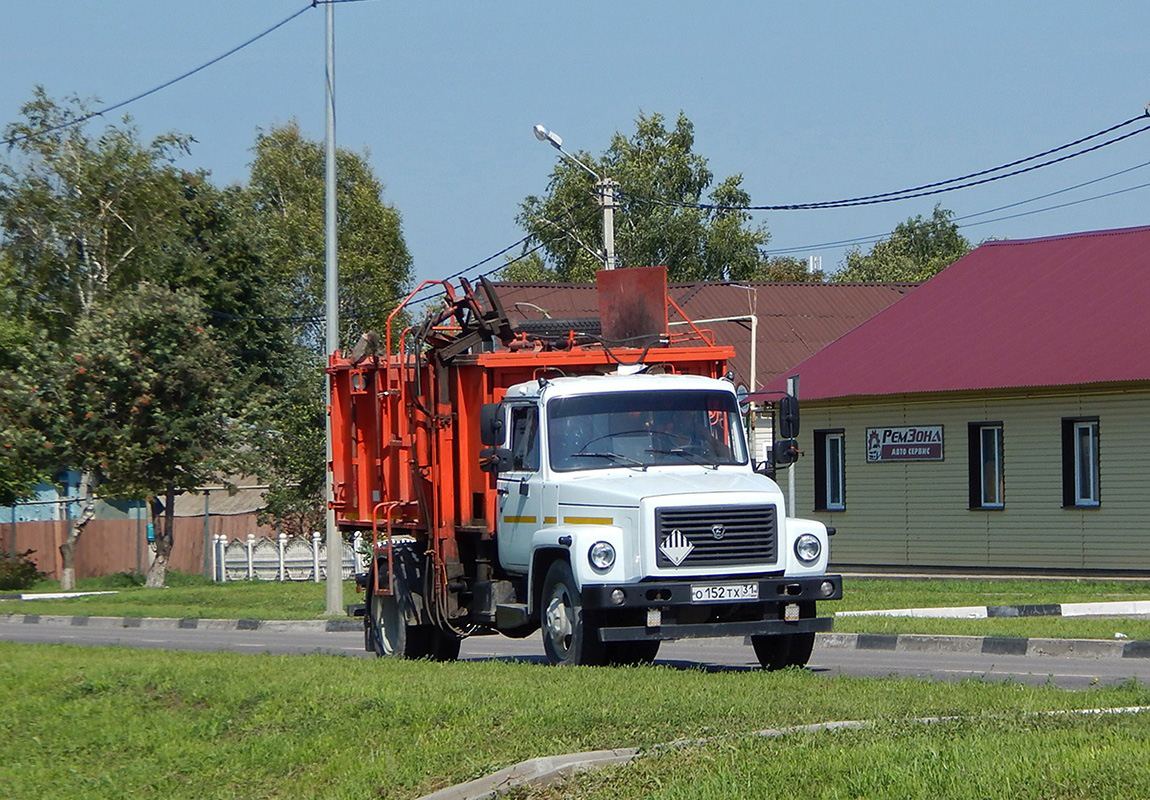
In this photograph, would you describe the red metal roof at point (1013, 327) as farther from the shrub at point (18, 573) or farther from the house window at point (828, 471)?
the shrub at point (18, 573)

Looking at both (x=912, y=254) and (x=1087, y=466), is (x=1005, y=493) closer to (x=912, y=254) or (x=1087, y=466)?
(x=1087, y=466)

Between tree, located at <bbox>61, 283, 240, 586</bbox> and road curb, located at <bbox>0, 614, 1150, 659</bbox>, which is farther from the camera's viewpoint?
tree, located at <bbox>61, 283, 240, 586</bbox>

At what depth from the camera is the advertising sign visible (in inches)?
1328

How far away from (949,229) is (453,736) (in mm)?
89796

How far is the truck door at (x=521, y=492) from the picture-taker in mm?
14328

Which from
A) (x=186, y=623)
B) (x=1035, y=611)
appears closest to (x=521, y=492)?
(x=1035, y=611)

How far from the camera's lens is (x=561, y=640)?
543 inches

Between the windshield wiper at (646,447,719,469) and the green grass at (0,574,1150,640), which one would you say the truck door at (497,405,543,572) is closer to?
the windshield wiper at (646,447,719,469)

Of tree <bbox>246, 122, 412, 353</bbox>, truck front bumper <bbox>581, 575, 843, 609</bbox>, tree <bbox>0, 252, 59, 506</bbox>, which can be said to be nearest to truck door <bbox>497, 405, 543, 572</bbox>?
truck front bumper <bbox>581, 575, 843, 609</bbox>

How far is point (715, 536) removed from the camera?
1325 cm

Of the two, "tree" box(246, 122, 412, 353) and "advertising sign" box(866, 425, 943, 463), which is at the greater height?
"tree" box(246, 122, 412, 353)

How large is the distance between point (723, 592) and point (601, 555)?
38.6 inches

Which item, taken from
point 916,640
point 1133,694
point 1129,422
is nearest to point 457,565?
point 916,640

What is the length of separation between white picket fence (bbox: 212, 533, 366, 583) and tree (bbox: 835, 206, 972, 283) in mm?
46092
